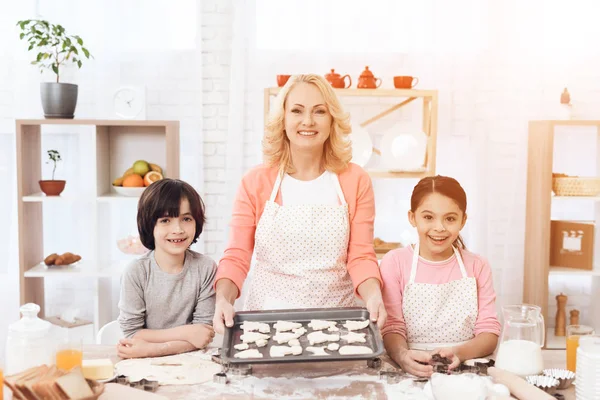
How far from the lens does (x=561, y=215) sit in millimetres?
4566

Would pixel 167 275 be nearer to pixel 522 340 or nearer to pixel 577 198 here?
pixel 522 340

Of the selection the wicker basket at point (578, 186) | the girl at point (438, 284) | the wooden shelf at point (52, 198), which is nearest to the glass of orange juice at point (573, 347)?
the girl at point (438, 284)

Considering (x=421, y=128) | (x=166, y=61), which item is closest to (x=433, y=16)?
(x=421, y=128)

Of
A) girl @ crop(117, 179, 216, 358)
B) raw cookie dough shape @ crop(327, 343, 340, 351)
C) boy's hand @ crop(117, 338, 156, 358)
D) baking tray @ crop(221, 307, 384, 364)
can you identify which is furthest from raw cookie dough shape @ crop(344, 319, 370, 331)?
boy's hand @ crop(117, 338, 156, 358)

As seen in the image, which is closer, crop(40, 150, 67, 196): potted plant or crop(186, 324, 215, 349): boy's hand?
crop(186, 324, 215, 349): boy's hand

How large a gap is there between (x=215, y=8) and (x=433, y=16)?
1364 millimetres

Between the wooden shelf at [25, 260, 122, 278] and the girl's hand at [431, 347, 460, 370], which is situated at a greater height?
the girl's hand at [431, 347, 460, 370]

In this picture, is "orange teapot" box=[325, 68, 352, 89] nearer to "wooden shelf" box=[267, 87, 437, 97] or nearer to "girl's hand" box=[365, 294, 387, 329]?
"wooden shelf" box=[267, 87, 437, 97]

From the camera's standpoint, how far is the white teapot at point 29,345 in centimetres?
163

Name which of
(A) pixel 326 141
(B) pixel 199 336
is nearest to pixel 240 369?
(B) pixel 199 336

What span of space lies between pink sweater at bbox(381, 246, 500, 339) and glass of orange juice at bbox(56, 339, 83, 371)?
1031mm

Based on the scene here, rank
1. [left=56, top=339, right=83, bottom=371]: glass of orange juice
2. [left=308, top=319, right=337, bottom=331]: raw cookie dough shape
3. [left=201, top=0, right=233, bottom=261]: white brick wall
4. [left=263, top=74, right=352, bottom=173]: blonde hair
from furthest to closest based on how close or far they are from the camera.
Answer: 1. [left=201, top=0, right=233, bottom=261]: white brick wall
2. [left=263, top=74, right=352, bottom=173]: blonde hair
3. [left=308, top=319, right=337, bottom=331]: raw cookie dough shape
4. [left=56, top=339, right=83, bottom=371]: glass of orange juice

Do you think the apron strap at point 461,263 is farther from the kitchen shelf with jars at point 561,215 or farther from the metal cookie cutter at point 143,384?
the kitchen shelf with jars at point 561,215

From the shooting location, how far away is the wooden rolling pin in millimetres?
1652
